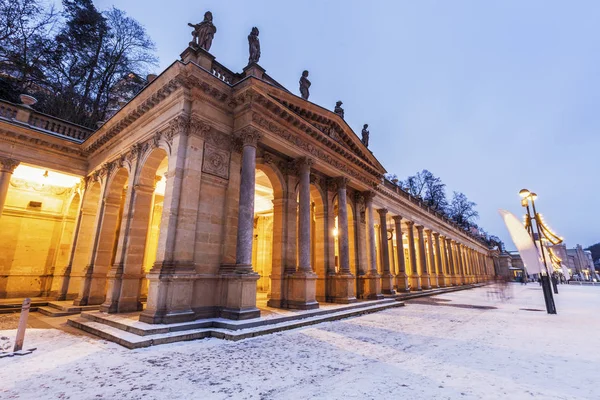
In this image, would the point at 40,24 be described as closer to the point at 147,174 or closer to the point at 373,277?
the point at 147,174

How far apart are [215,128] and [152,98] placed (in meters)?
2.77

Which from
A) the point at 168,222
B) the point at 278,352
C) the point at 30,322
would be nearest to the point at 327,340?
the point at 278,352

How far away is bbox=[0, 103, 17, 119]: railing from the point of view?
41.5 feet

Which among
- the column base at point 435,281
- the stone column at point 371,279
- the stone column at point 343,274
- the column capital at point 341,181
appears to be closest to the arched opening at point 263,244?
the column capital at point 341,181

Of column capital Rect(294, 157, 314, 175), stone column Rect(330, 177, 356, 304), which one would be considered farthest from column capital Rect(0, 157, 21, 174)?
stone column Rect(330, 177, 356, 304)

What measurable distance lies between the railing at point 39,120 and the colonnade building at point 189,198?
6 centimetres

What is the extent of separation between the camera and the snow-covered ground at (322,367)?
3.84 metres

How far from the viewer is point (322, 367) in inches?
195

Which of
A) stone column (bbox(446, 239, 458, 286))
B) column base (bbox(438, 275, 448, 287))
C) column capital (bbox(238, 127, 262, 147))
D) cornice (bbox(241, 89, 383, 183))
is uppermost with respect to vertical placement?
cornice (bbox(241, 89, 383, 183))

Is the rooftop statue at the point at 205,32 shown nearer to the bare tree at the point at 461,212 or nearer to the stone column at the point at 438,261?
the stone column at the point at 438,261

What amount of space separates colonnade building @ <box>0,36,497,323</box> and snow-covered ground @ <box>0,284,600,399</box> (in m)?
2.25

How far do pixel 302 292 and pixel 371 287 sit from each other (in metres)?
6.57

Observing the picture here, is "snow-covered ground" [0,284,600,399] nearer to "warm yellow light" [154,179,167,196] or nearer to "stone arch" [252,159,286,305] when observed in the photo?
"stone arch" [252,159,286,305]

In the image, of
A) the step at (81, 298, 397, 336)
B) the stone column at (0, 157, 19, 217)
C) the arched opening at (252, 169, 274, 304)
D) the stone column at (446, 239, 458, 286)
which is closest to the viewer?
the step at (81, 298, 397, 336)
